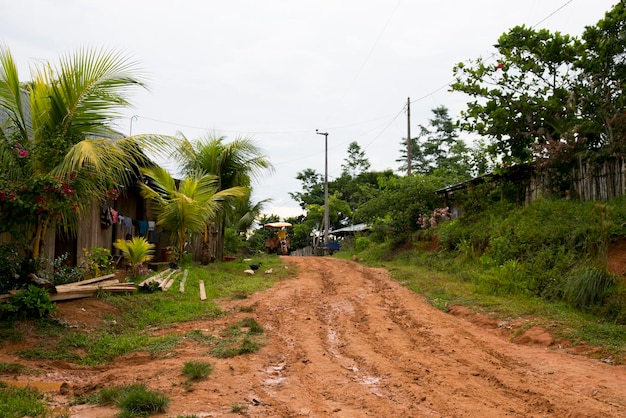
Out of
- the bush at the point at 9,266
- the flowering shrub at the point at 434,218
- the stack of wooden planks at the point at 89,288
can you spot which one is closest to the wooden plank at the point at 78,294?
the stack of wooden planks at the point at 89,288

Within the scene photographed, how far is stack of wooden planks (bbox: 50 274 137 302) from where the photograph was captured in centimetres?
762

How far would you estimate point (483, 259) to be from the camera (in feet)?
41.8

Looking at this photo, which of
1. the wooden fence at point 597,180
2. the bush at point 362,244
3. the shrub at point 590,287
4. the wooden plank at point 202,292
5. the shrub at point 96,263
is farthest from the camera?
the bush at point 362,244

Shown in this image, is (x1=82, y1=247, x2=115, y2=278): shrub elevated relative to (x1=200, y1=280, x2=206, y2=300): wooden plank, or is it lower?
elevated

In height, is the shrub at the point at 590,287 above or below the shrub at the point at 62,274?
below

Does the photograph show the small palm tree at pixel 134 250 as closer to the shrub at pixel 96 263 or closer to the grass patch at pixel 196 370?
the shrub at pixel 96 263

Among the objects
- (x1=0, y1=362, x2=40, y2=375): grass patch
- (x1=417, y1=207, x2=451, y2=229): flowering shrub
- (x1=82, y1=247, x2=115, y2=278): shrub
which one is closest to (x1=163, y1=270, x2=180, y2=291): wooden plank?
(x1=82, y1=247, x2=115, y2=278): shrub

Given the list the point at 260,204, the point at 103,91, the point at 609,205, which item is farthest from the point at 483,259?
the point at 260,204

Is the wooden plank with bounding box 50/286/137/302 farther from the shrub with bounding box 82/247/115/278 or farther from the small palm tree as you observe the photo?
the small palm tree

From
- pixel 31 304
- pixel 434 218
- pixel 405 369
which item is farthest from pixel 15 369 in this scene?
pixel 434 218

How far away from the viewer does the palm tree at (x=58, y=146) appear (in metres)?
6.57

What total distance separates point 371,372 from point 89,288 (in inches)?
196

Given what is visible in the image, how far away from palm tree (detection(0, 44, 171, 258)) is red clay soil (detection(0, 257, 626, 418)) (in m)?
1.55

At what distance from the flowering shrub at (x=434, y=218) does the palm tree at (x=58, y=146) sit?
42.2 feet
